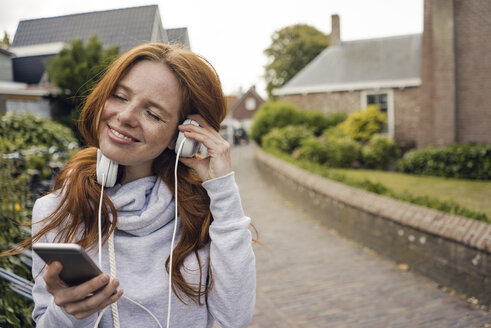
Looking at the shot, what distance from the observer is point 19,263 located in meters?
2.34

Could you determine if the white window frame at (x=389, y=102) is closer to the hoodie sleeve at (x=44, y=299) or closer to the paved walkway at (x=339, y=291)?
the paved walkway at (x=339, y=291)

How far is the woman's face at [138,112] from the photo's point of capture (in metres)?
1.40

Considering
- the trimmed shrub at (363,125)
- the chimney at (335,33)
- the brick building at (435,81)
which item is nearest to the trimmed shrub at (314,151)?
the trimmed shrub at (363,125)

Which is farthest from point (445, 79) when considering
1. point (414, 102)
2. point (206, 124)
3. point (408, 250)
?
point (206, 124)

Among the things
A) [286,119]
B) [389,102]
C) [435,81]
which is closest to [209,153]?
[435,81]

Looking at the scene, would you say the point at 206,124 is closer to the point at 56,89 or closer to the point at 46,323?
the point at 46,323

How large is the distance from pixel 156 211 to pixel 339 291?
12.1 feet

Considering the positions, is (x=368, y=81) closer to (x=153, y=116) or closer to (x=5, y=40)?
(x=5, y=40)

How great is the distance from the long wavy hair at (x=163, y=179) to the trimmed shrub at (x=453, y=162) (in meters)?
12.1

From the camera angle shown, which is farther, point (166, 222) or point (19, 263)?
point (19, 263)

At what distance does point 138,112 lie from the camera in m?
1.41

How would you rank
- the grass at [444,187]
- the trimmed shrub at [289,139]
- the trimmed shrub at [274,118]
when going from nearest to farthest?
the grass at [444,187] < the trimmed shrub at [289,139] < the trimmed shrub at [274,118]

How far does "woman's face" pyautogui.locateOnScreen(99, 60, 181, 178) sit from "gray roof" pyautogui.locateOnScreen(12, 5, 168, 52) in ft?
3.08

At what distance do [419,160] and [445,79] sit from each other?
302 cm
